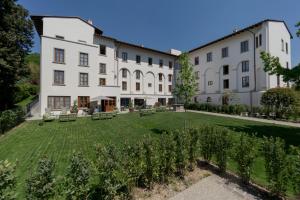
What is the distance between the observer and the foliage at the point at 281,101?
75.4 ft

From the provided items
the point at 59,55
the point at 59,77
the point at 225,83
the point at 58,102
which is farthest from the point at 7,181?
the point at 225,83

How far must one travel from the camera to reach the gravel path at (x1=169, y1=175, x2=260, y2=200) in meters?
5.43

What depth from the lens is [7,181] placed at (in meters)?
3.22

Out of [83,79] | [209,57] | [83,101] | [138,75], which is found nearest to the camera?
[83,101]

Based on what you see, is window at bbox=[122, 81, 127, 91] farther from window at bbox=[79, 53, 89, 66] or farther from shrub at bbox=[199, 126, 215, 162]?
shrub at bbox=[199, 126, 215, 162]

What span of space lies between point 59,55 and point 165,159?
27.2m

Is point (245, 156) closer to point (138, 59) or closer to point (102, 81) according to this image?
point (102, 81)

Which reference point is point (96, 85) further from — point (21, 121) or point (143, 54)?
point (143, 54)

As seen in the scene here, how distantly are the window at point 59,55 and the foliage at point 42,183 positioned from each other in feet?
88.4

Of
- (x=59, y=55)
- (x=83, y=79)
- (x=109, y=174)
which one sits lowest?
(x=109, y=174)

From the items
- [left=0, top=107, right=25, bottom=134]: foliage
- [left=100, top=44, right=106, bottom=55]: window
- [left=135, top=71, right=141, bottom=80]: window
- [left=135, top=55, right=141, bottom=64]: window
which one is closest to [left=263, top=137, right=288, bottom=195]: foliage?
[left=0, top=107, right=25, bottom=134]: foliage

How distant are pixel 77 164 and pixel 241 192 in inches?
197

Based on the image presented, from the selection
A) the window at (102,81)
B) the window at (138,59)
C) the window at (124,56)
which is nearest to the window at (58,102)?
the window at (102,81)

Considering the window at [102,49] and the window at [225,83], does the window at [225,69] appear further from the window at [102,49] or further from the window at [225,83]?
the window at [102,49]
